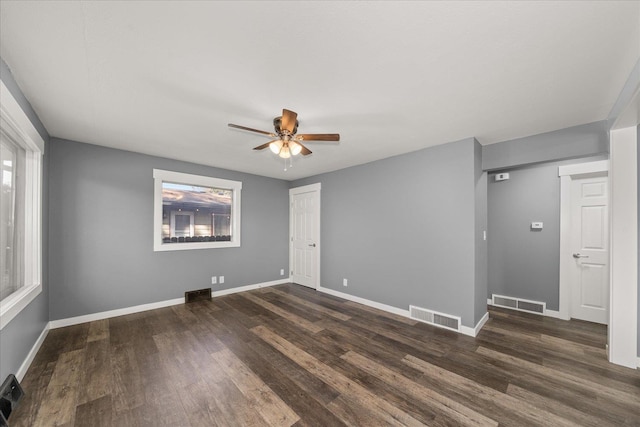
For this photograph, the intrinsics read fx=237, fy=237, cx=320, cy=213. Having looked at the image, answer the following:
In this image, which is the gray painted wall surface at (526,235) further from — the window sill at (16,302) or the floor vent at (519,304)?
the window sill at (16,302)

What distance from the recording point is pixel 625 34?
4.61 ft

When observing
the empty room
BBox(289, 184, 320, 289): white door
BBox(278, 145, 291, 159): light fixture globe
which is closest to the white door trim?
the empty room

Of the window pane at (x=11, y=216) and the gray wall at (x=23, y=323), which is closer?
the gray wall at (x=23, y=323)

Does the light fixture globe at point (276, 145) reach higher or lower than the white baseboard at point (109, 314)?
higher

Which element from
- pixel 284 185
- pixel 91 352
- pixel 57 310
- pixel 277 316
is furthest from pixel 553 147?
pixel 57 310

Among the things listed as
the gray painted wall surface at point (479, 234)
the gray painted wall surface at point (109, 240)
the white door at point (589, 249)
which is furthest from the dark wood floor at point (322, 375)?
the gray painted wall surface at point (109, 240)

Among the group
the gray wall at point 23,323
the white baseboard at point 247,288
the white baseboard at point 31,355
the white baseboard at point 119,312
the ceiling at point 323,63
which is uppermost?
the ceiling at point 323,63

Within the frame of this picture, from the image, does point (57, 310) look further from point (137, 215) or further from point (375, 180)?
point (375, 180)

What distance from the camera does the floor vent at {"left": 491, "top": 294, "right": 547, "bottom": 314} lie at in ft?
11.9

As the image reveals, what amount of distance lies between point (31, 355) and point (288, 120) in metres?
3.41

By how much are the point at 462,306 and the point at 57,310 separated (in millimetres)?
5274

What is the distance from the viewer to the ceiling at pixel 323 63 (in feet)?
4.18

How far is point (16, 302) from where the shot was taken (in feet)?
6.46

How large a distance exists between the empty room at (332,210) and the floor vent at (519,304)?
27 mm
